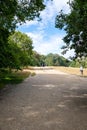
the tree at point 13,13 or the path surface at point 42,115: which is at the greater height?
the tree at point 13,13

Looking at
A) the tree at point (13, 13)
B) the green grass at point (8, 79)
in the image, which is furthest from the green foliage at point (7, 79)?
the tree at point (13, 13)

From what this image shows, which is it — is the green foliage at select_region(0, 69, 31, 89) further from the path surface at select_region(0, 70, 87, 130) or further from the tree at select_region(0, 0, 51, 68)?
the path surface at select_region(0, 70, 87, 130)

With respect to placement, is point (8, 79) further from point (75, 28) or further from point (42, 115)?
point (42, 115)

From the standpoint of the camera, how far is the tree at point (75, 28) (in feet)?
49.1

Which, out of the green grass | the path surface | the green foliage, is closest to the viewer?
the path surface

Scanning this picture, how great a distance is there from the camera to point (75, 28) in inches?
629

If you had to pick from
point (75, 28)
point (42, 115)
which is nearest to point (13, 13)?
point (75, 28)

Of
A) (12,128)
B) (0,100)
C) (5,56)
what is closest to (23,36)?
(5,56)

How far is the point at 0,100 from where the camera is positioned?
1384 cm

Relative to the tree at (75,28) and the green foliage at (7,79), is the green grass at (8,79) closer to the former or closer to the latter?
the green foliage at (7,79)

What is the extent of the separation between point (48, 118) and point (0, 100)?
15.6ft

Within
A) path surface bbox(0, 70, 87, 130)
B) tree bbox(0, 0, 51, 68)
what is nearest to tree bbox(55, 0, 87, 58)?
tree bbox(0, 0, 51, 68)

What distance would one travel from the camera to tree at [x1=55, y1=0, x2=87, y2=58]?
14953mm

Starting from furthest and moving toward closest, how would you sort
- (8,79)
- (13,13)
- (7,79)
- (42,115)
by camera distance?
(8,79)
(7,79)
(13,13)
(42,115)
